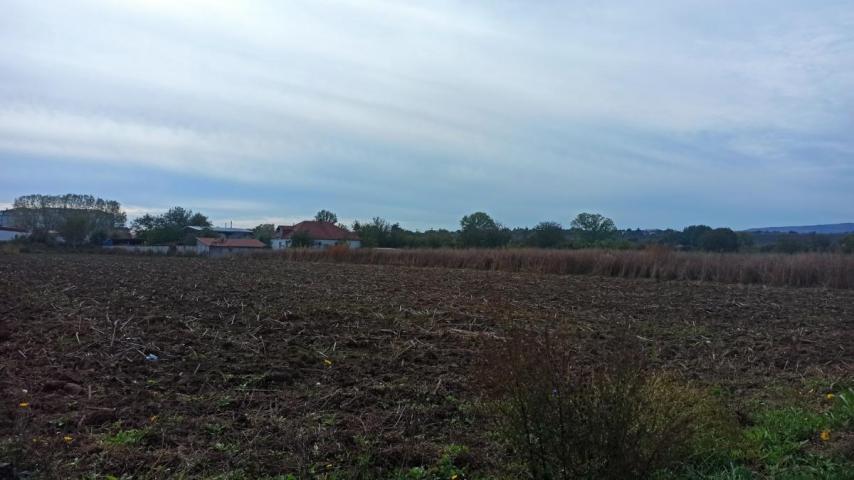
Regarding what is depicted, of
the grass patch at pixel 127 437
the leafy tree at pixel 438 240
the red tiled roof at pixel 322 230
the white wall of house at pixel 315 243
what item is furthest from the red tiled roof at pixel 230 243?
the grass patch at pixel 127 437

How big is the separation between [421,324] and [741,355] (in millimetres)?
5419

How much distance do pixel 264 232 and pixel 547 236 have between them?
65749 mm

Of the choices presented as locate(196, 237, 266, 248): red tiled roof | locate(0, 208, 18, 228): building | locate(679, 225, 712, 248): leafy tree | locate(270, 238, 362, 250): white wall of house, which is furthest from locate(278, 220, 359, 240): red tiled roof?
locate(0, 208, 18, 228): building

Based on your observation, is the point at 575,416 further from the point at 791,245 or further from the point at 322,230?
the point at 322,230

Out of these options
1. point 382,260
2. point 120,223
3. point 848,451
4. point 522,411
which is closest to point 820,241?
point 382,260

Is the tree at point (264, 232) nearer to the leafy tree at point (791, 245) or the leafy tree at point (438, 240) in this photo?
the leafy tree at point (438, 240)

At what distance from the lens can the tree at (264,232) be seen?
108975mm

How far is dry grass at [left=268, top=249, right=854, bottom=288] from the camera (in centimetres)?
2555

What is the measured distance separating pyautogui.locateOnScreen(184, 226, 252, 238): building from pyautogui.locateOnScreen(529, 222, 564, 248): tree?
61865 mm

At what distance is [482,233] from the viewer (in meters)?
73.3

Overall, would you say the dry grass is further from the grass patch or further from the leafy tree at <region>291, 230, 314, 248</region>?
the leafy tree at <region>291, 230, 314, 248</region>

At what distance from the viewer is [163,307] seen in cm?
1234

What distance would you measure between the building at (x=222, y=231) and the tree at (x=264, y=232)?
223 cm

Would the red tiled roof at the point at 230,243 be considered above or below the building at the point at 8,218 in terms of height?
below
